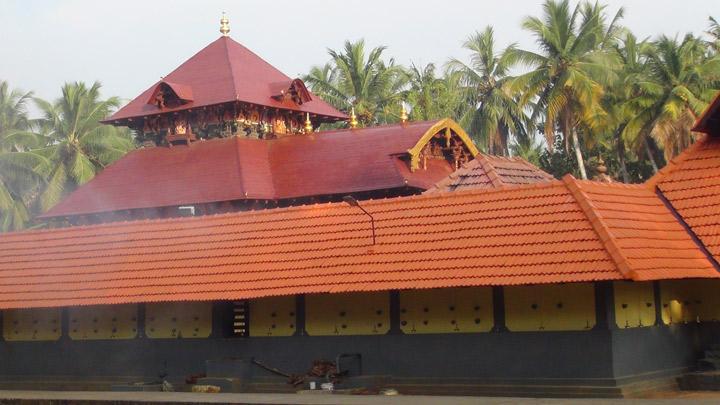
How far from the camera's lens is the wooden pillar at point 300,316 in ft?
65.8

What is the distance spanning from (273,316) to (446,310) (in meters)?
3.38

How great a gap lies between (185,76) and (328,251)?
16.0 meters

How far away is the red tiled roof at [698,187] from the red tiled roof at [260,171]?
932 centimetres

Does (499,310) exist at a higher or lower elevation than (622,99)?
lower

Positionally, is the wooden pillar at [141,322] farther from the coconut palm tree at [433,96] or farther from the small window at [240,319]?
the coconut palm tree at [433,96]

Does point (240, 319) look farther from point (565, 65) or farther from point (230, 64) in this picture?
point (565, 65)

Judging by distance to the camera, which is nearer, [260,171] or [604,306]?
[604,306]

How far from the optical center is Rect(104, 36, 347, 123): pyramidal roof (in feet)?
107

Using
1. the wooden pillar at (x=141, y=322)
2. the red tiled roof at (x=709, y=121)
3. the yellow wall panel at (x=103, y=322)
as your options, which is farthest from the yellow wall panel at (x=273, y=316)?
the red tiled roof at (x=709, y=121)

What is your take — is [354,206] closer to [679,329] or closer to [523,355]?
[523,355]

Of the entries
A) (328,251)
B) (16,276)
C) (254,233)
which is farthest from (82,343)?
(328,251)

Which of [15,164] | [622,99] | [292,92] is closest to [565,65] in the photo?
[622,99]

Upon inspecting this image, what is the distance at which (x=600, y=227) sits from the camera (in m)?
17.3

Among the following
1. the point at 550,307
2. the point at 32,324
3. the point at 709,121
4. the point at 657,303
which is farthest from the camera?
the point at 32,324
